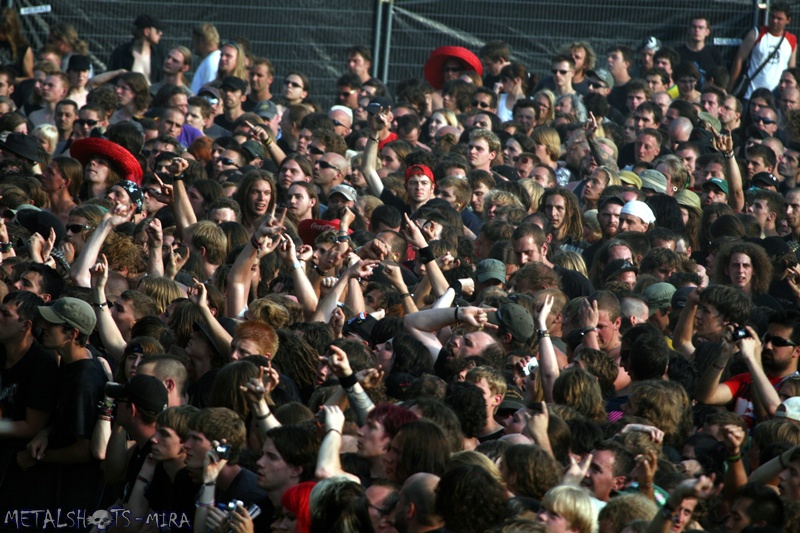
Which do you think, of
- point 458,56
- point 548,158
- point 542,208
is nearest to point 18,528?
point 542,208

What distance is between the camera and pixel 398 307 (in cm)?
905

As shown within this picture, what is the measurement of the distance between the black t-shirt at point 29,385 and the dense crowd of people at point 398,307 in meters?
0.02

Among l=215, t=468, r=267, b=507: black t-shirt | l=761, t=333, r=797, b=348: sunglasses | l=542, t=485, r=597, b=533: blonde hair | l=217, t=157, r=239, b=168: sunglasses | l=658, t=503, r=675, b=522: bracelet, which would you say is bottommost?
l=217, t=157, r=239, b=168: sunglasses

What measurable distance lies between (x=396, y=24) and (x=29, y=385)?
11.9 meters

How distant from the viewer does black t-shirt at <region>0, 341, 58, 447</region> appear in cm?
707

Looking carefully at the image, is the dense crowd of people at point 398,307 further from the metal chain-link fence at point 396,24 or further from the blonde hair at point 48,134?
the metal chain-link fence at point 396,24

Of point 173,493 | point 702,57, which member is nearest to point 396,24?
point 702,57

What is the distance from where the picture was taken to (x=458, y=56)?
16156 millimetres

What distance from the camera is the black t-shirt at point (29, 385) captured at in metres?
7.07

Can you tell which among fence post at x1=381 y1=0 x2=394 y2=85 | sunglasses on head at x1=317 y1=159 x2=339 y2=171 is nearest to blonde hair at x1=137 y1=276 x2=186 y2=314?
sunglasses on head at x1=317 y1=159 x2=339 y2=171

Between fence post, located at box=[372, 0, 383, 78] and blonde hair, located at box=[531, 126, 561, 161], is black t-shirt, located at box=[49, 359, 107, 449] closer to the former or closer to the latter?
blonde hair, located at box=[531, 126, 561, 161]

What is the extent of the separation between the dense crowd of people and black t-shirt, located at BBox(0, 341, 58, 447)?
0.06 ft

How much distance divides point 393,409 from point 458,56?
10.8m

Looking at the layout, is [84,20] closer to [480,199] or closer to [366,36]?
[366,36]
